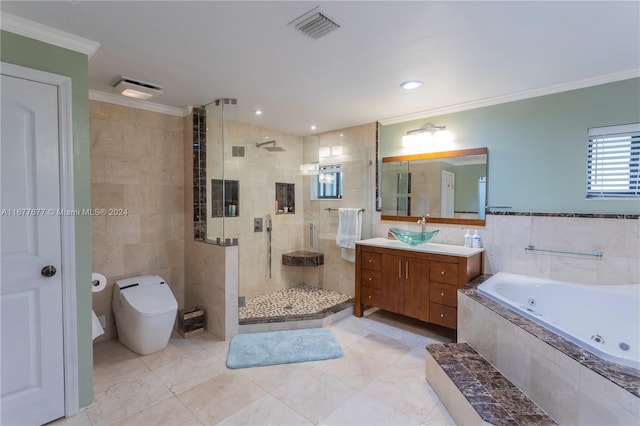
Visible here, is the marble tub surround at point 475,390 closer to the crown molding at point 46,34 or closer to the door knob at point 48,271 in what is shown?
the door knob at point 48,271

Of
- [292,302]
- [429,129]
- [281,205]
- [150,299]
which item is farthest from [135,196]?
[429,129]

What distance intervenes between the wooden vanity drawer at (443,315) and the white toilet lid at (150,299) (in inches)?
95.8

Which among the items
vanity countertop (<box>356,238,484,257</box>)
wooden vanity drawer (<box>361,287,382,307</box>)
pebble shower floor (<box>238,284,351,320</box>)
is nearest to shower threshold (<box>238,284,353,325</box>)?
pebble shower floor (<box>238,284,351,320</box>)

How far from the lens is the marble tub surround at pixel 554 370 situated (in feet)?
4.35

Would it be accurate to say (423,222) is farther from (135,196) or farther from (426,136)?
(135,196)

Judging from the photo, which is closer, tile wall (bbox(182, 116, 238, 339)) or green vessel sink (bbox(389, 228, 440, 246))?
tile wall (bbox(182, 116, 238, 339))

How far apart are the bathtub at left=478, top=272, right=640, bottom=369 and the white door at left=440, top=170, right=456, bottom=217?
83 cm

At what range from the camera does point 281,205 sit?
13.5ft

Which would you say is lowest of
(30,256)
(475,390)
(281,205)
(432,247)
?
(475,390)

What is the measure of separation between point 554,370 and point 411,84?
2.23 meters

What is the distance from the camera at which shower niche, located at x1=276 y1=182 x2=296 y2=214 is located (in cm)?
406

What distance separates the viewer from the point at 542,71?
7.72 ft

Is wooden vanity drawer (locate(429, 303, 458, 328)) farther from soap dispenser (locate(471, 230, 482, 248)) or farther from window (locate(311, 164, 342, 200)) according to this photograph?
window (locate(311, 164, 342, 200))

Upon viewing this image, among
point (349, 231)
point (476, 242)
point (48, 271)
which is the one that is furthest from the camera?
point (349, 231)
